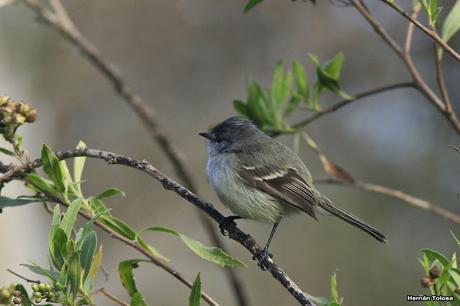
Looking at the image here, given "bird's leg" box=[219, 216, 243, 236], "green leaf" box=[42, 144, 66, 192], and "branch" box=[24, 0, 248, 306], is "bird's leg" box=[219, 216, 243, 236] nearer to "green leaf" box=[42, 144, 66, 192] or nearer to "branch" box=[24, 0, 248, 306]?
"branch" box=[24, 0, 248, 306]

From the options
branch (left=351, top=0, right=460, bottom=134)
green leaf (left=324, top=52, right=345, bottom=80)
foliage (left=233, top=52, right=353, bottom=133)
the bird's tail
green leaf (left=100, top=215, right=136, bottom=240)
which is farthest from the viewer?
the bird's tail

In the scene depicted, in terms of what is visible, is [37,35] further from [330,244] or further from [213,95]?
[330,244]

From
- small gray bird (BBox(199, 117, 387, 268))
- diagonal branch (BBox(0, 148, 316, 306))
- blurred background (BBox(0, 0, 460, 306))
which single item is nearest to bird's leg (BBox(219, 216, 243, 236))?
small gray bird (BBox(199, 117, 387, 268))

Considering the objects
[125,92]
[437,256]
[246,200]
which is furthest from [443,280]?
[125,92]

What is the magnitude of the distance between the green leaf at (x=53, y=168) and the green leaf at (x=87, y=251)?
473 mm

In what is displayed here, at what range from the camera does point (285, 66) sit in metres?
11.3

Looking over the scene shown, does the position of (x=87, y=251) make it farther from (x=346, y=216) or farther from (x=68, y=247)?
(x=346, y=216)

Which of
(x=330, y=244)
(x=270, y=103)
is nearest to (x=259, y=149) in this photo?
(x=270, y=103)

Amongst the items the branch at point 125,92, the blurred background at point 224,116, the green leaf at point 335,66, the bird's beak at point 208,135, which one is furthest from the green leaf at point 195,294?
the blurred background at point 224,116

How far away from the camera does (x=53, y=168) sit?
263cm

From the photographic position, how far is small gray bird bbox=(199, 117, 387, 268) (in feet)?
14.5

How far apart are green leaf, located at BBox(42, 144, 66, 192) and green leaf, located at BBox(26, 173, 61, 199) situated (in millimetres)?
36

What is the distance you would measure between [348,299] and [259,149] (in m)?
5.04

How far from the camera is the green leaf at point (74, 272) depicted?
2.24 meters
